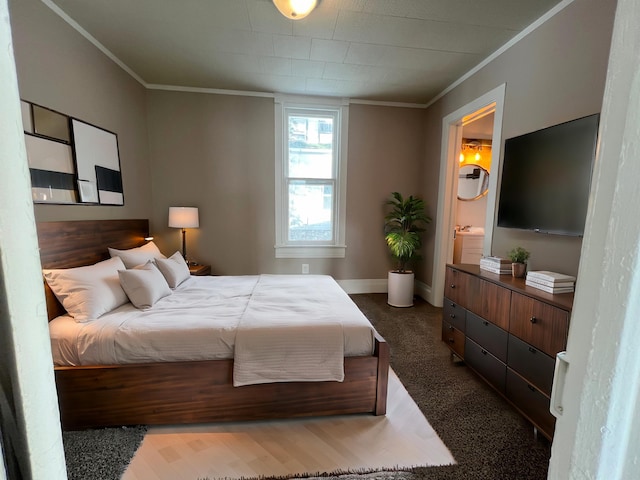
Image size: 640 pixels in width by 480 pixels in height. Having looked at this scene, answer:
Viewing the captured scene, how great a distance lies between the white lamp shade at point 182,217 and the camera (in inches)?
137

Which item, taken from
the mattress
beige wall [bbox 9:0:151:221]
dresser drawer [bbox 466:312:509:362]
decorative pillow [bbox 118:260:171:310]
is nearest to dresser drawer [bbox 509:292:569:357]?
dresser drawer [bbox 466:312:509:362]

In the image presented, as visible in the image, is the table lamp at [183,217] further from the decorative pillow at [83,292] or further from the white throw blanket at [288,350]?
the white throw blanket at [288,350]

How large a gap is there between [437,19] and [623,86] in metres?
2.51

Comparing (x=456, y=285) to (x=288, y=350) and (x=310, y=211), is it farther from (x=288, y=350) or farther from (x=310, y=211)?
(x=310, y=211)

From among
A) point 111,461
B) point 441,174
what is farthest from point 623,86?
point 441,174

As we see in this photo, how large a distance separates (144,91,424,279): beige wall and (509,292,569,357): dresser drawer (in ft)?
8.42

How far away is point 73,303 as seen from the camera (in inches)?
70.2

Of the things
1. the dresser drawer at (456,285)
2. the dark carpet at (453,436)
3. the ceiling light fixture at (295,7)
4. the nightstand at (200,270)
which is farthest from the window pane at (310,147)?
the dark carpet at (453,436)

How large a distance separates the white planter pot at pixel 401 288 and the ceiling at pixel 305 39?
2.36 m

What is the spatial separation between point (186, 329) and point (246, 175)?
268cm

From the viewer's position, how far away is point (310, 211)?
420 cm

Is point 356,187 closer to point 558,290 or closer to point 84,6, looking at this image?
point 558,290

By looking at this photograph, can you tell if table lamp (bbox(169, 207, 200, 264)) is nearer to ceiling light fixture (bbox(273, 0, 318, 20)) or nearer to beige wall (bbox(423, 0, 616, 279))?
ceiling light fixture (bbox(273, 0, 318, 20))

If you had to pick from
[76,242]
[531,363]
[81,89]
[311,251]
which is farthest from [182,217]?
[531,363]
